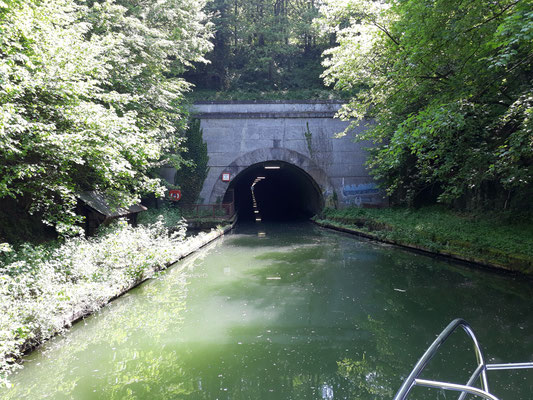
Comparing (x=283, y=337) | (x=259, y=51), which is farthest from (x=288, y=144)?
(x=283, y=337)

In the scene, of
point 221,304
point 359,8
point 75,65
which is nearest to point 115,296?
point 221,304

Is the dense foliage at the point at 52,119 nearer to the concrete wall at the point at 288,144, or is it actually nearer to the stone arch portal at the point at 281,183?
the concrete wall at the point at 288,144

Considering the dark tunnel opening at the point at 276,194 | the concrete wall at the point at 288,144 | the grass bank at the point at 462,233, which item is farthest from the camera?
the dark tunnel opening at the point at 276,194

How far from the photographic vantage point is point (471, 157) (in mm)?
7652

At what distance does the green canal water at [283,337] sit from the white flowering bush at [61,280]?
9.6 inches

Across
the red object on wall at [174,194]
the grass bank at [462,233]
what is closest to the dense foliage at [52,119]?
the grass bank at [462,233]

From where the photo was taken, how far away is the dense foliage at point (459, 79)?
603 centimetres

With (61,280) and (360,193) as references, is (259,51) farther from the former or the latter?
(61,280)

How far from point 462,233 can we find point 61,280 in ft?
30.4

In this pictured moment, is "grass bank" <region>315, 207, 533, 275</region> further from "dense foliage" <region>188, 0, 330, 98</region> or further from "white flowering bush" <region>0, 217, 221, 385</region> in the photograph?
"dense foliage" <region>188, 0, 330, 98</region>

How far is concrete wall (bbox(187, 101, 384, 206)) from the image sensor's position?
17938mm

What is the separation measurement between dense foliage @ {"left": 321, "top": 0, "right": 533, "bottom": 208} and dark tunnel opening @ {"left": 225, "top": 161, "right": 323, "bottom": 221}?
9451 mm

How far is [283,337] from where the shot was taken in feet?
15.5

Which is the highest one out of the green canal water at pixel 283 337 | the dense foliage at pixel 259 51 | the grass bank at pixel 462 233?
the dense foliage at pixel 259 51
